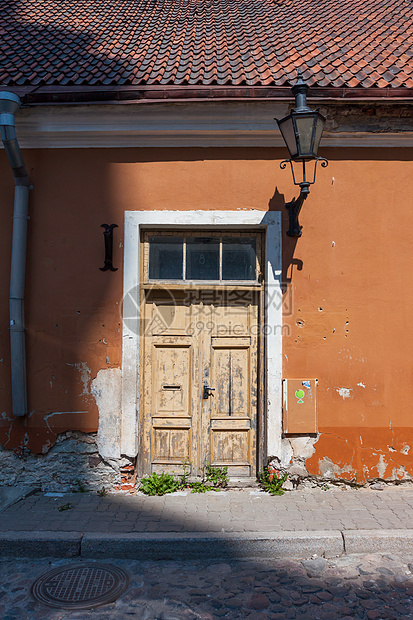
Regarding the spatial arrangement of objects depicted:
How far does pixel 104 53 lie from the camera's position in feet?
19.2

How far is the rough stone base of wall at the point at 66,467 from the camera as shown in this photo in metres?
4.90

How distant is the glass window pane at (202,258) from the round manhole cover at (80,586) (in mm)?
2981

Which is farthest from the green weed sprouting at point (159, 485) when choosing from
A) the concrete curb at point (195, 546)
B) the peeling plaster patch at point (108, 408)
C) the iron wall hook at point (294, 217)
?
the iron wall hook at point (294, 217)

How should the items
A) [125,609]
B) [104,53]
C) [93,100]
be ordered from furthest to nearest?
[104,53] → [93,100] → [125,609]

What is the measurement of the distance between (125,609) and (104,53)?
599cm

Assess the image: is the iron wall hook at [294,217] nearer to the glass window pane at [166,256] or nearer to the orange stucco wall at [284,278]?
the orange stucco wall at [284,278]

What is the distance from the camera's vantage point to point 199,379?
17.0 feet

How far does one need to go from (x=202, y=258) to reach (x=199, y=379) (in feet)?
4.48

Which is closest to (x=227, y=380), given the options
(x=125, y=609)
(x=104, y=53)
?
(x=125, y=609)

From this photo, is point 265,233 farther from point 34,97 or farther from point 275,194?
point 34,97

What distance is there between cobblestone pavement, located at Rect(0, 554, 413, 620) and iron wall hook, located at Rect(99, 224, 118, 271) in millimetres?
2811

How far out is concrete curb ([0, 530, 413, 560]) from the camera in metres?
3.76

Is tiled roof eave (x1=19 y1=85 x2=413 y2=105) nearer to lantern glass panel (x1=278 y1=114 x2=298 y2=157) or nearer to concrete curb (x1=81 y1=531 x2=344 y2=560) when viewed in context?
lantern glass panel (x1=278 y1=114 x2=298 y2=157)

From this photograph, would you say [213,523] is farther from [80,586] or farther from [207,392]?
[207,392]
